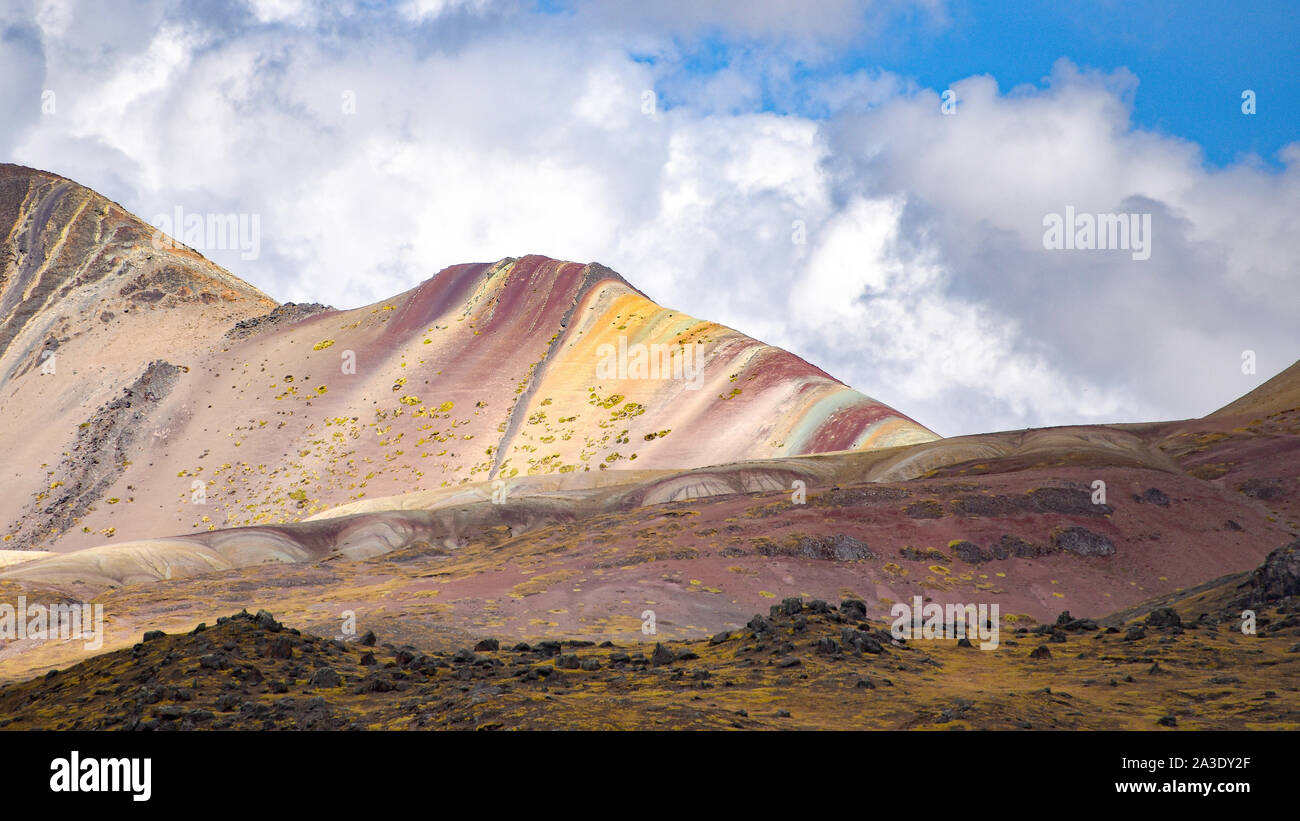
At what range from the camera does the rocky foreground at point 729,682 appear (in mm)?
13961

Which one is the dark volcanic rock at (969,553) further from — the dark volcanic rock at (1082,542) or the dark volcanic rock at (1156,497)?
the dark volcanic rock at (1156,497)

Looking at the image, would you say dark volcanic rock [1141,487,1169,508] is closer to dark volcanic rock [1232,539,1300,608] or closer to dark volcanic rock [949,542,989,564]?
dark volcanic rock [949,542,989,564]

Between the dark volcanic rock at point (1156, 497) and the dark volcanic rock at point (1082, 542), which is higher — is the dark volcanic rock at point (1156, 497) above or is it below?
above

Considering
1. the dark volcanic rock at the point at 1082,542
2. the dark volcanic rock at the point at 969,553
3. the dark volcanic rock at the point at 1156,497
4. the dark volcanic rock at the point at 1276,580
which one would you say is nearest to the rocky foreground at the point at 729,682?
the dark volcanic rock at the point at 1276,580

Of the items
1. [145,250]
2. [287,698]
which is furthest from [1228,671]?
[145,250]

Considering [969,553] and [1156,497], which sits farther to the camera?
[1156,497]

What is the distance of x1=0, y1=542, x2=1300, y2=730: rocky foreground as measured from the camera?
14.0 meters

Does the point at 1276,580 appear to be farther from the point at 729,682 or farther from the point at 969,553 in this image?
the point at 969,553

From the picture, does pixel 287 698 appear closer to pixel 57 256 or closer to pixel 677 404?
pixel 677 404

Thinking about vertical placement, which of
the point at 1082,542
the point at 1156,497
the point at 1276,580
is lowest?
the point at 1276,580

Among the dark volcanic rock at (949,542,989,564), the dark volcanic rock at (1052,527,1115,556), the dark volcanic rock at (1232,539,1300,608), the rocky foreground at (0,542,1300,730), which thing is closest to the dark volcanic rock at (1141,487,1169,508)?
the dark volcanic rock at (1052,527,1115,556)

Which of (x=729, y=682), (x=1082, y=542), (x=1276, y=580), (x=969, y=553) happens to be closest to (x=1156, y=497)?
(x=1082, y=542)

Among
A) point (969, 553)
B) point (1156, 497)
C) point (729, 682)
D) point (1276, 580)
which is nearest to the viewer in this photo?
point (729, 682)

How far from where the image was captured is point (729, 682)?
16.8m
